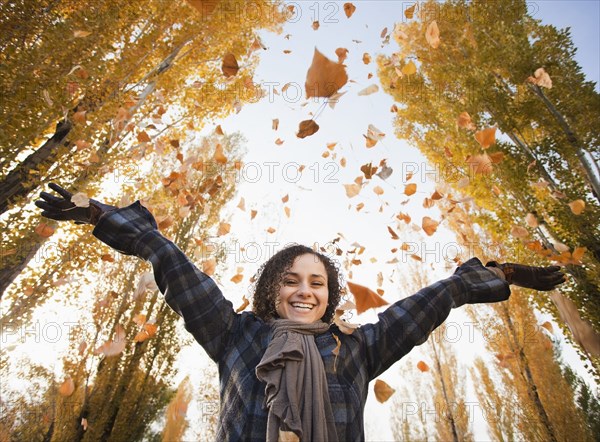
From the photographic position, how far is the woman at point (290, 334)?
131cm

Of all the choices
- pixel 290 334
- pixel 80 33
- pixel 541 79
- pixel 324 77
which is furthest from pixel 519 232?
pixel 80 33

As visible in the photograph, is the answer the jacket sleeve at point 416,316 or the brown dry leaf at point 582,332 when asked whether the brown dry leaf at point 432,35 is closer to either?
the brown dry leaf at point 582,332

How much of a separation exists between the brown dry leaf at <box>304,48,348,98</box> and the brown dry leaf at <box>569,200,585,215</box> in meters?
5.07

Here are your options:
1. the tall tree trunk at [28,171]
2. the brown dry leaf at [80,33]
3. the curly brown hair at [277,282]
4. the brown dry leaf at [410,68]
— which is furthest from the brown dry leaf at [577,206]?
the tall tree trunk at [28,171]

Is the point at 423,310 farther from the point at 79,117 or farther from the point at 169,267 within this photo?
the point at 79,117

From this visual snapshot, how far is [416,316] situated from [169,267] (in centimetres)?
116

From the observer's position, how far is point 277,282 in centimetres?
209

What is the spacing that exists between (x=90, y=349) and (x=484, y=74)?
10.4m

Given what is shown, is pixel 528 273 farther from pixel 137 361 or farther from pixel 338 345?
pixel 137 361

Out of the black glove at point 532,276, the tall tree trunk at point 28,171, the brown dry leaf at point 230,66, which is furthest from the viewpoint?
the tall tree trunk at point 28,171

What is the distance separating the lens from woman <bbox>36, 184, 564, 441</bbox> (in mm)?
1314

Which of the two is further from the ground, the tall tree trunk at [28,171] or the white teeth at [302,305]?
the tall tree trunk at [28,171]

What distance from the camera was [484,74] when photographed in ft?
22.0

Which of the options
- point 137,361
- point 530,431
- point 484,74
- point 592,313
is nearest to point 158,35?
point 484,74
